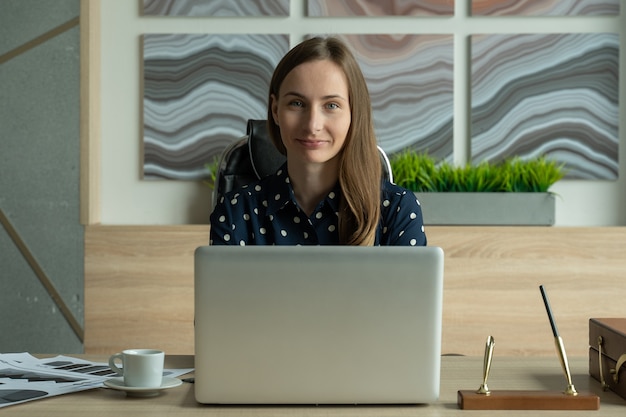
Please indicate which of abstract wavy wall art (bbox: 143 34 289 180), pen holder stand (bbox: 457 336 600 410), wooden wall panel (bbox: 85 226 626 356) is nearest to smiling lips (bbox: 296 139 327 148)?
pen holder stand (bbox: 457 336 600 410)

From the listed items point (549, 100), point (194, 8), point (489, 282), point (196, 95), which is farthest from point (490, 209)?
point (194, 8)

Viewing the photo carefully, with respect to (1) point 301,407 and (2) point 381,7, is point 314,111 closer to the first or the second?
(1) point 301,407

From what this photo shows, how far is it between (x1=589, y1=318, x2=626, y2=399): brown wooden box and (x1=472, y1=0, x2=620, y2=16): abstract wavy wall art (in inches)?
89.7

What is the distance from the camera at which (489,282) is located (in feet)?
10.6

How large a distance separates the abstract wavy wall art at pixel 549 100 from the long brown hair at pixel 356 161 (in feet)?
5.97

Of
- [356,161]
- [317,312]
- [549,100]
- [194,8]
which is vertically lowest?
[317,312]

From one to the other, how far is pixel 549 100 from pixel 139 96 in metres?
1.75

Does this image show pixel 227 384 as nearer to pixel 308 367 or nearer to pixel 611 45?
pixel 308 367

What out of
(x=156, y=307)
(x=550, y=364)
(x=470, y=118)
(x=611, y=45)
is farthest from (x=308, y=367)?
(x=611, y=45)

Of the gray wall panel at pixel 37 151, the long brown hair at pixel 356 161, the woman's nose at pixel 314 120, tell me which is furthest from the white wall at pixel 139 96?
the woman's nose at pixel 314 120

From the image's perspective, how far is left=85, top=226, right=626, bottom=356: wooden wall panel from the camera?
10.6ft

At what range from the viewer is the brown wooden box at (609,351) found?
1.41m

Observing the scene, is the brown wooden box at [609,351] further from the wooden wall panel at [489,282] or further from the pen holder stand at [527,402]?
the wooden wall panel at [489,282]

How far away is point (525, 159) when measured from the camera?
3.64 m
